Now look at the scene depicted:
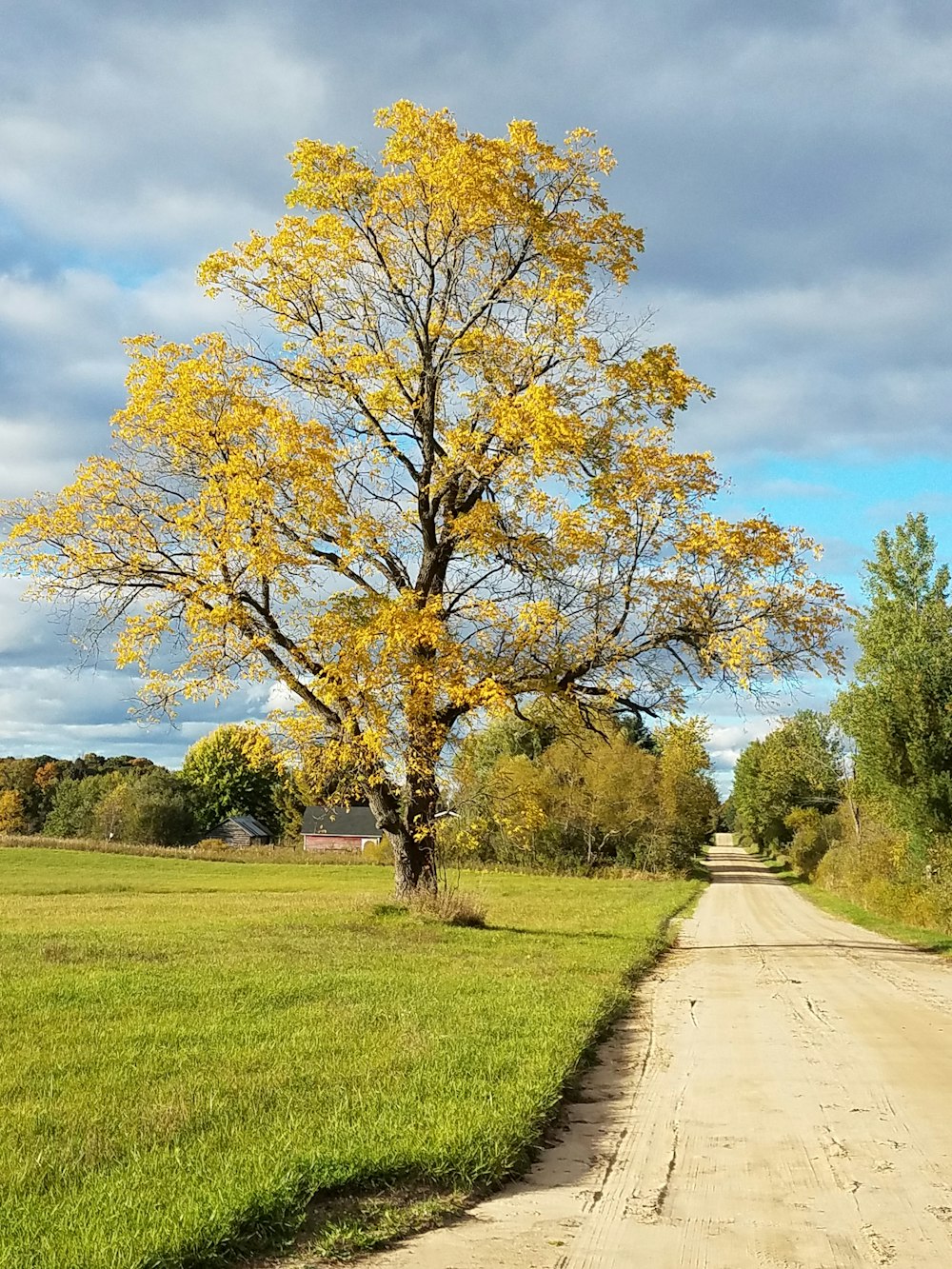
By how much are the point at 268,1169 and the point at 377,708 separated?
37.1 ft

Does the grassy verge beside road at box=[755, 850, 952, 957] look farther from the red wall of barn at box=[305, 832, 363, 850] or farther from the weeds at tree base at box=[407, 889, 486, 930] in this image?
the red wall of barn at box=[305, 832, 363, 850]

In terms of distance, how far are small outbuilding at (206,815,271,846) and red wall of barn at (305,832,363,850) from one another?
863 centimetres

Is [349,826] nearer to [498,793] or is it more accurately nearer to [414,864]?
[414,864]

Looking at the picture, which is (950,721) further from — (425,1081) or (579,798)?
(579,798)

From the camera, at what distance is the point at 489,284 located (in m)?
19.2

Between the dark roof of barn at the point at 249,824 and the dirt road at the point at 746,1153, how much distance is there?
9543 cm

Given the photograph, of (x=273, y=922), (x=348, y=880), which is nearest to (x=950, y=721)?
(x=273, y=922)

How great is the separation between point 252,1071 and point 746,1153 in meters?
3.42

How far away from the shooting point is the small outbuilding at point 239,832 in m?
102

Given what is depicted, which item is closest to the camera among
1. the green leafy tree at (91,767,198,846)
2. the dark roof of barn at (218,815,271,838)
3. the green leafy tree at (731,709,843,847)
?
the green leafy tree at (731,709,843,847)

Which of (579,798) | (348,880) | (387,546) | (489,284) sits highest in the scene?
(489,284)

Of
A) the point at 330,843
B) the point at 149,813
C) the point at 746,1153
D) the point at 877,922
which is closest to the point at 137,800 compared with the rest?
the point at 149,813

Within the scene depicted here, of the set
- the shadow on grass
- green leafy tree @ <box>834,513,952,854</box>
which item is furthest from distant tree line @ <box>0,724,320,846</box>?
the shadow on grass

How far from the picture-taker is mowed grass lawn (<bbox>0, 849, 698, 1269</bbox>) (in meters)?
4.61
